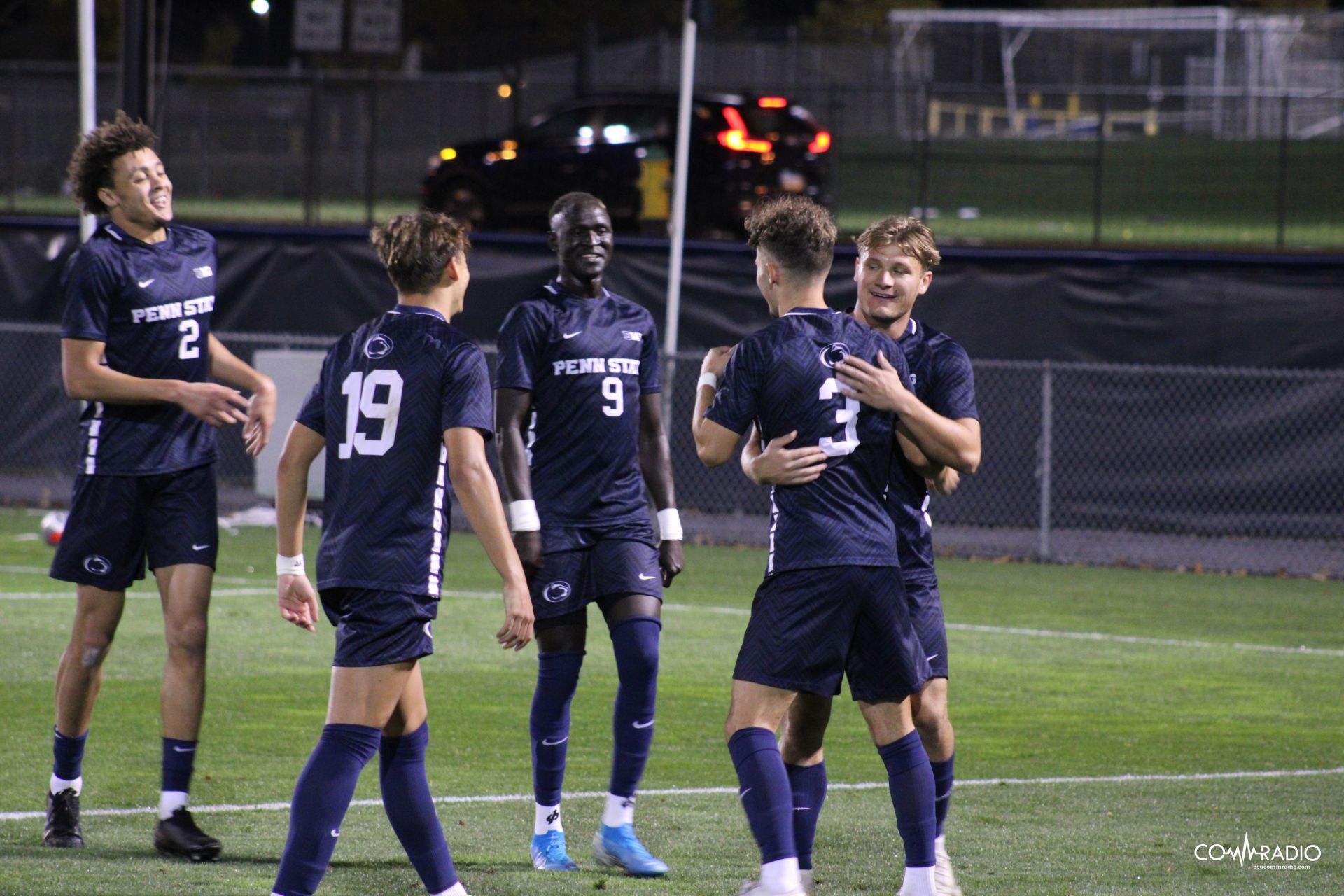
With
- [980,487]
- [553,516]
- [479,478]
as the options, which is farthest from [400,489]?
[980,487]

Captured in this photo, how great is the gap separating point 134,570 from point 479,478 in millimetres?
1764

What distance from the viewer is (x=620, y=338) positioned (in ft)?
19.1

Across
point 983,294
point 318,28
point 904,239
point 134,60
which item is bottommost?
point 904,239

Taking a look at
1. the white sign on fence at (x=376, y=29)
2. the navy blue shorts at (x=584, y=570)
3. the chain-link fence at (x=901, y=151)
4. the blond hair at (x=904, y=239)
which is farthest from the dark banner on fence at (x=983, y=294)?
the blond hair at (x=904, y=239)

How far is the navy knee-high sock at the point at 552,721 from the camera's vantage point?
5.56 meters

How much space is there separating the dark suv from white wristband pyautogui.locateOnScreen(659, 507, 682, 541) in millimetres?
13954

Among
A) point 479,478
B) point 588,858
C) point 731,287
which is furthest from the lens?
point 731,287

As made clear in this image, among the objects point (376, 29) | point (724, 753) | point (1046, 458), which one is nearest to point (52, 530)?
point (724, 753)

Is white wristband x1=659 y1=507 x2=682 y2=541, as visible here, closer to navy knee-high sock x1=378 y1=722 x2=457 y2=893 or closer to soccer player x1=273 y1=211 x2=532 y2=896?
soccer player x1=273 y1=211 x2=532 y2=896

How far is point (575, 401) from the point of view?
5754 millimetres

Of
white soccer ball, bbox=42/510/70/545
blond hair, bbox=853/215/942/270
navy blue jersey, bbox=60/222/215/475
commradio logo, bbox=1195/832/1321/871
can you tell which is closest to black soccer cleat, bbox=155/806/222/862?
navy blue jersey, bbox=60/222/215/475

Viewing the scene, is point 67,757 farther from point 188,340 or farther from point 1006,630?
point 1006,630

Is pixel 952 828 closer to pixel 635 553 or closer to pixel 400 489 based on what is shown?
pixel 635 553

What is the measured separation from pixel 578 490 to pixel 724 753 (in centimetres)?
204
